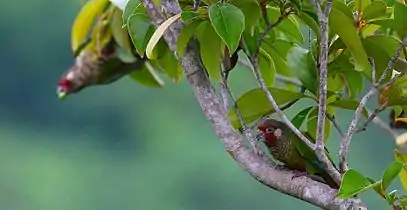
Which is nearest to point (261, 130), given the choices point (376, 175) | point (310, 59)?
point (310, 59)

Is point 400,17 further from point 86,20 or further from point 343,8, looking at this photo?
point 86,20

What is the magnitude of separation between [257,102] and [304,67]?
71 millimetres

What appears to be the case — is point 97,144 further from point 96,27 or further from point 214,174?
point 96,27

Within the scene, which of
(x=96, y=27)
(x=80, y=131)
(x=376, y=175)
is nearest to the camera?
(x=96, y=27)

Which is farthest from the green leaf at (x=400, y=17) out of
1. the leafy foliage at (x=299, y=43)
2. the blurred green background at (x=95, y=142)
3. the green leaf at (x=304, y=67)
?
the blurred green background at (x=95, y=142)

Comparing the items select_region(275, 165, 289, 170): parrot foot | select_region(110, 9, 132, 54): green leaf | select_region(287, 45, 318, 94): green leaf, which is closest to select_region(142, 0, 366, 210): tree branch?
select_region(275, 165, 289, 170): parrot foot

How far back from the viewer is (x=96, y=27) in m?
1.32

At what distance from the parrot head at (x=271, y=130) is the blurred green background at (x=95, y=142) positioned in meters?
4.15

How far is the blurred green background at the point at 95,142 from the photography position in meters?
5.52

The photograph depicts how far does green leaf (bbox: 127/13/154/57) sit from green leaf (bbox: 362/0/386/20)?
0.22m

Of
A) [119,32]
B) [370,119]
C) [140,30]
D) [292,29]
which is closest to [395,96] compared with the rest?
[370,119]

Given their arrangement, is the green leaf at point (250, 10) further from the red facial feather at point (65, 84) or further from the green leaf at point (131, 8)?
the red facial feather at point (65, 84)

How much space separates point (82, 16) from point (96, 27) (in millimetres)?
41

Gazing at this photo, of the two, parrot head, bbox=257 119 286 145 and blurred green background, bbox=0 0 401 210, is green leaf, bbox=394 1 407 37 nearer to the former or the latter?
parrot head, bbox=257 119 286 145
